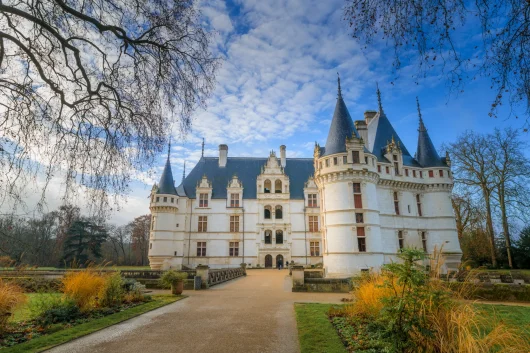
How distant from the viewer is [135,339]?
601 cm

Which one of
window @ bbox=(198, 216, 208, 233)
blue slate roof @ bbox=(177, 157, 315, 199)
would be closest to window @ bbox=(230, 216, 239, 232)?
blue slate roof @ bbox=(177, 157, 315, 199)

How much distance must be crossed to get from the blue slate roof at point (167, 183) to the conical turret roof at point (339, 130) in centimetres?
1875

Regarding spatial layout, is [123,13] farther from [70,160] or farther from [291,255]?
[291,255]

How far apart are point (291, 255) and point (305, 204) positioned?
6062 mm

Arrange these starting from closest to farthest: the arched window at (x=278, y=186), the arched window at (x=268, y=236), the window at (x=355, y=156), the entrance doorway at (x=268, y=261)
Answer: the window at (x=355, y=156), the entrance doorway at (x=268, y=261), the arched window at (x=268, y=236), the arched window at (x=278, y=186)

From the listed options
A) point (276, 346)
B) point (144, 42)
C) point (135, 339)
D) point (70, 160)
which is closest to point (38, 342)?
point (135, 339)

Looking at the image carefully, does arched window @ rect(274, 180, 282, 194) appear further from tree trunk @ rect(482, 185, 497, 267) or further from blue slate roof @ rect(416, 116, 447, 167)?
tree trunk @ rect(482, 185, 497, 267)

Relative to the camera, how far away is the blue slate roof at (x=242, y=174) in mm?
35781

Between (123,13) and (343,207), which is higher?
(123,13)

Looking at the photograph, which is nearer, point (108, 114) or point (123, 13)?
point (123, 13)

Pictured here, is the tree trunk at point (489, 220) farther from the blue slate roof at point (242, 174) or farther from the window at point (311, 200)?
the blue slate roof at point (242, 174)

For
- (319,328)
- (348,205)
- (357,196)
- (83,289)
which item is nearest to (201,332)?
(319,328)

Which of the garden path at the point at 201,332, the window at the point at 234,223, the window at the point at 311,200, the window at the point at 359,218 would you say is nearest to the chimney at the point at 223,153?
the window at the point at 234,223

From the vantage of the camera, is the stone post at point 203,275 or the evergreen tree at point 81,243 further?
the evergreen tree at point 81,243
